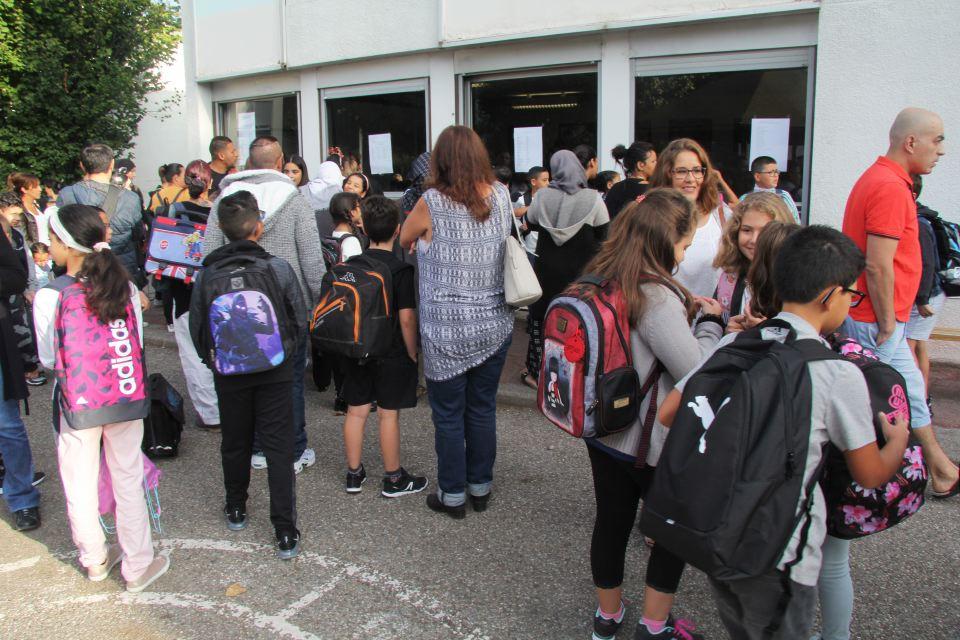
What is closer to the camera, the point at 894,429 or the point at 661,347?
the point at 894,429

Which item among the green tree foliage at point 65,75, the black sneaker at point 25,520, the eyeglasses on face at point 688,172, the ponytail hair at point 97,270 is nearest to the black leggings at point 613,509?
the eyeglasses on face at point 688,172

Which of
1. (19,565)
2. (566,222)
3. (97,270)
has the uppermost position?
(566,222)

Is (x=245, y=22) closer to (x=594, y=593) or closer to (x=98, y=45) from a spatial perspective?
(x=98, y=45)

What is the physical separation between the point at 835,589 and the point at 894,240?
187cm

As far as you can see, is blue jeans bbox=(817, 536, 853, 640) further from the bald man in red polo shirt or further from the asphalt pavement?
the bald man in red polo shirt

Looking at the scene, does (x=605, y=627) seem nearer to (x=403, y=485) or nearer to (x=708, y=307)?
(x=708, y=307)

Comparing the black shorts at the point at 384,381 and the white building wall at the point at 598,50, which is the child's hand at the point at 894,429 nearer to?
the black shorts at the point at 384,381

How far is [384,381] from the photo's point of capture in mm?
4133

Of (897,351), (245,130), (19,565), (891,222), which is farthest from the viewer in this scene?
(245,130)

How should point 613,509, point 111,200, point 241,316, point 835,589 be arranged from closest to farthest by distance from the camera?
point 835,589 < point 613,509 < point 241,316 < point 111,200

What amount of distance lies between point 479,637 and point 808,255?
192 cm

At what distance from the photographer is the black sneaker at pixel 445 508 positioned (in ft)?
13.2

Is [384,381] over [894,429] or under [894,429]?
under

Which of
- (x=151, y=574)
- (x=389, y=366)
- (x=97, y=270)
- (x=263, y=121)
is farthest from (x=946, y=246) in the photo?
(x=263, y=121)
